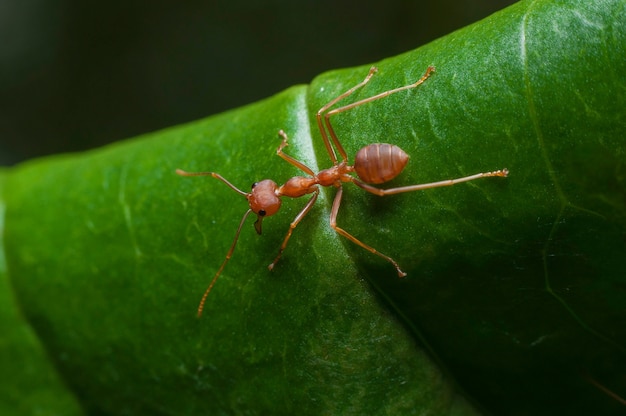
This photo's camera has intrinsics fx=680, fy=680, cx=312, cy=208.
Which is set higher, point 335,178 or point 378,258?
point 335,178

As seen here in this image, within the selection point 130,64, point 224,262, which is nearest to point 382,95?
point 224,262

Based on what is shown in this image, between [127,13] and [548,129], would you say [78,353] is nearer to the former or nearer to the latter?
[548,129]

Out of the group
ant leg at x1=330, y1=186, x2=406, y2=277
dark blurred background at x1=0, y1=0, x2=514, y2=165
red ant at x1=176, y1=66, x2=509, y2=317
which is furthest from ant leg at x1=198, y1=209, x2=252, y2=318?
dark blurred background at x1=0, y1=0, x2=514, y2=165

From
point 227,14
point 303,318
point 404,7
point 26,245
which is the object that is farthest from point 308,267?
point 227,14

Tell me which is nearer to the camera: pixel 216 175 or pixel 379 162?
pixel 379 162

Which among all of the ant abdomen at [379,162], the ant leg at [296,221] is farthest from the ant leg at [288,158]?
the ant abdomen at [379,162]

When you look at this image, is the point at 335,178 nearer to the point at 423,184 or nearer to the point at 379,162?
the point at 379,162

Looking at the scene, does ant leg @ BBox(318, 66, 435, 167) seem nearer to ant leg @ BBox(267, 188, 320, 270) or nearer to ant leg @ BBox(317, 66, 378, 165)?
ant leg @ BBox(317, 66, 378, 165)

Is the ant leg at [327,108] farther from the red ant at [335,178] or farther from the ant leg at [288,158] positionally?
the ant leg at [288,158]
